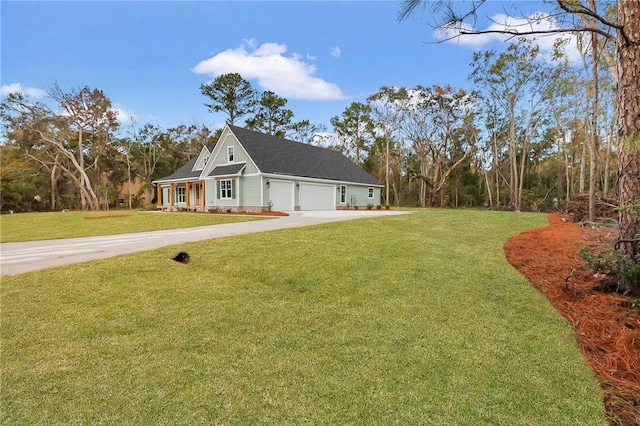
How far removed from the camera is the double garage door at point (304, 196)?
20438 mm

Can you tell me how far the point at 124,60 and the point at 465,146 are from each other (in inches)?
1194

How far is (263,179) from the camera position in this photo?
64.6ft

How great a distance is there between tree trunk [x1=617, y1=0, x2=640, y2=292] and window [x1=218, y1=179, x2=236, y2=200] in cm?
1930

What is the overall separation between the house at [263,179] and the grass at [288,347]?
14987 millimetres

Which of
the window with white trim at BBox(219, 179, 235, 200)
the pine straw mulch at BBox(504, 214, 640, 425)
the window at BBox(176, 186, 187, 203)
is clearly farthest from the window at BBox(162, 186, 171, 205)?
the pine straw mulch at BBox(504, 214, 640, 425)

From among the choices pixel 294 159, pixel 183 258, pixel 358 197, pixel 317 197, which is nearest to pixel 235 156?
pixel 294 159

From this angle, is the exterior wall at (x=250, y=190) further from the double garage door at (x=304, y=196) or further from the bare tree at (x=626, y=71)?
the bare tree at (x=626, y=71)

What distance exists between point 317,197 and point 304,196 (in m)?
1.23

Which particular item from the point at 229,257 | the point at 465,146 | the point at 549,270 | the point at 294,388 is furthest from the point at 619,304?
the point at 465,146

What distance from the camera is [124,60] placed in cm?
1631

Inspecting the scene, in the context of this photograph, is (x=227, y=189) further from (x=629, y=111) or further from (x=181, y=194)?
(x=629, y=111)

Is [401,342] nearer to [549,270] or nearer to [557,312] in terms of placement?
[557,312]

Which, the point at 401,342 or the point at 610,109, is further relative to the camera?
the point at 610,109

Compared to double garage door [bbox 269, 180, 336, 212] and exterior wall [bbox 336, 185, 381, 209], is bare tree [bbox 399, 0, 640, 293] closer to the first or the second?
double garage door [bbox 269, 180, 336, 212]
